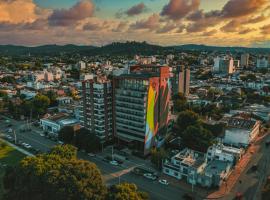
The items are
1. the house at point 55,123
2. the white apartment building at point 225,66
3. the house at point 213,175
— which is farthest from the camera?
the white apartment building at point 225,66

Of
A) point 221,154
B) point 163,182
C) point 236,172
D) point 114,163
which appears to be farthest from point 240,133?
point 114,163

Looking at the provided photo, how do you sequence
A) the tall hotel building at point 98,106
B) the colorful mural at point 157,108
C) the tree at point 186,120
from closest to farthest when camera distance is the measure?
the colorful mural at point 157,108, the tall hotel building at point 98,106, the tree at point 186,120

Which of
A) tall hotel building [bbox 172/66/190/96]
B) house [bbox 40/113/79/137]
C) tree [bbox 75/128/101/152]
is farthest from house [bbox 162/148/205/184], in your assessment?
tall hotel building [bbox 172/66/190/96]

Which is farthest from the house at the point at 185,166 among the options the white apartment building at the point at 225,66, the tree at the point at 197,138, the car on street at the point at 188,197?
the white apartment building at the point at 225,66

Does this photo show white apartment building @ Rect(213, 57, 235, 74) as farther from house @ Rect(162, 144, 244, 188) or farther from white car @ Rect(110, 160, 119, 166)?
white car @ Rect(110, 160, 119, 166)

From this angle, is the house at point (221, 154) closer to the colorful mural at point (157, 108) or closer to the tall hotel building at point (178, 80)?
the colorful mural at point (157, 108)

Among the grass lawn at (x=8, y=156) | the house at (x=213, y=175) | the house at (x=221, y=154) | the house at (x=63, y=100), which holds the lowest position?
the grass lawn at (x=8, y=156)

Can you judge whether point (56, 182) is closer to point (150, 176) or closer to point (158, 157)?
point (150, 176)

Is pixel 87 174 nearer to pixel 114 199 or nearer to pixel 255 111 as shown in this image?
pixel 114 199
